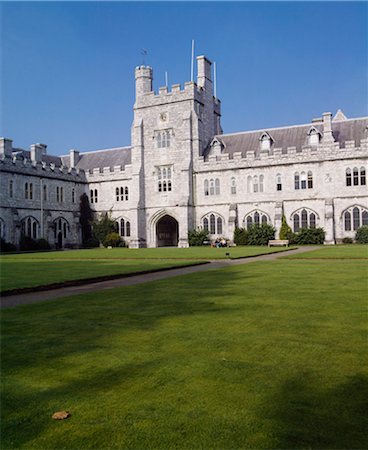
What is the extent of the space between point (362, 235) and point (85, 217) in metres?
27.4

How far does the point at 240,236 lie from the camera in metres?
38.8

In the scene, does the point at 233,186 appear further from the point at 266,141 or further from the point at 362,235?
the point at 362,235

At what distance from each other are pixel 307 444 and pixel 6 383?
108 inches

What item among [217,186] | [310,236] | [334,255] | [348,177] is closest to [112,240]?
[217,186]

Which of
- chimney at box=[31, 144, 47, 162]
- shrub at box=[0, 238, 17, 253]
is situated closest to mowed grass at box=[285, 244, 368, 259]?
shrub at box=[0, 238, 17, 253]

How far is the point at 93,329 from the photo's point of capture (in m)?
6.32

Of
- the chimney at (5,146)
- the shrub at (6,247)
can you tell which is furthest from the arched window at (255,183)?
the chimney at (5,146)

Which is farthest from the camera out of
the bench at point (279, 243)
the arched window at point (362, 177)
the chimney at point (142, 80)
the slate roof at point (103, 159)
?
the slate roof at point (103, 159)

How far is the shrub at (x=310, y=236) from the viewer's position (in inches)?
1442

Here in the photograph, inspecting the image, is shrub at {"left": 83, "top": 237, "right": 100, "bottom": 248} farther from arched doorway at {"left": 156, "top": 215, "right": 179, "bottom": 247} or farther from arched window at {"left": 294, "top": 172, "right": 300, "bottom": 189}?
arched window at {"left": 294, "top": 172, "right": 300, "bottom": 189}

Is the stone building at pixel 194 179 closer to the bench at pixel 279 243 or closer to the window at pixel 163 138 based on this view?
the window at pixel 163 138

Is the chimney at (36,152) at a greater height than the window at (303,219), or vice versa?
the chimney at (36,152)

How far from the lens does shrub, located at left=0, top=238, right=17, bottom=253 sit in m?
36.7

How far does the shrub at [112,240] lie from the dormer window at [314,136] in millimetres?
20309
